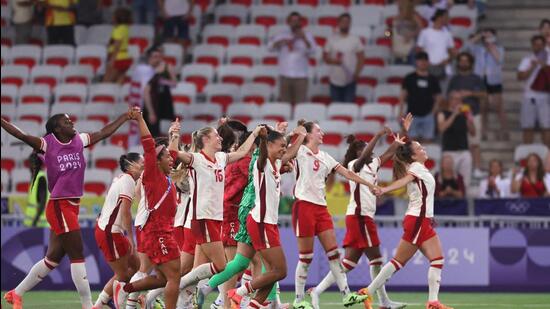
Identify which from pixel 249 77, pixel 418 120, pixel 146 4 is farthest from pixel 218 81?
pixel 418 120

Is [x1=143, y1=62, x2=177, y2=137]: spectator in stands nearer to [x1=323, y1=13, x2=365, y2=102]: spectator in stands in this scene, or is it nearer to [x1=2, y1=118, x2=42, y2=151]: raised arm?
[x1=323, y1=13, x2=365, y2=102]: spectator in stands

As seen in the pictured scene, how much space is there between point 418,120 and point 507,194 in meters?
2.60

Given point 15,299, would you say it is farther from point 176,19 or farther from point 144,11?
point 144,11

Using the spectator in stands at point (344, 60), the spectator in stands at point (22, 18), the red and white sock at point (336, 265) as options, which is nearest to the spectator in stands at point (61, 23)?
the spectator in stands at point (22, 18)

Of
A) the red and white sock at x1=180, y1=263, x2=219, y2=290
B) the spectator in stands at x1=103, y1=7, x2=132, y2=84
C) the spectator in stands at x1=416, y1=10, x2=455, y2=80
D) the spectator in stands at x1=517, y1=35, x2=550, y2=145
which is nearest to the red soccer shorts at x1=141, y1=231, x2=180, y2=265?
the red and white sock at x1=180, y1=263, x2=219, y2=290

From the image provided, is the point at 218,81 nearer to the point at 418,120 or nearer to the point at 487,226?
the point at 418,120

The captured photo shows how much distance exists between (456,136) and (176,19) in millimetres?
7646

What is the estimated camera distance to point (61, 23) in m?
32.3

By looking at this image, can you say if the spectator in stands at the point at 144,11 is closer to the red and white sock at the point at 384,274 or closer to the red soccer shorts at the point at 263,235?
the red and white sock at the point at 384,274

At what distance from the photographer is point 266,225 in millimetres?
16828

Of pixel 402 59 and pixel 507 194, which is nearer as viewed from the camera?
pixel 507 194

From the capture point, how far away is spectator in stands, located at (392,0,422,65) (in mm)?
29422

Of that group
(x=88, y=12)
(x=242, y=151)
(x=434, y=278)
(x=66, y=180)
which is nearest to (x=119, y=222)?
(x=66, y=180)

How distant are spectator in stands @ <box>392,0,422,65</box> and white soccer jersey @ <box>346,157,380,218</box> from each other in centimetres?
1019
